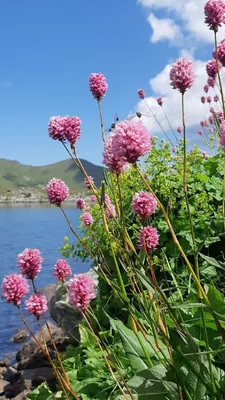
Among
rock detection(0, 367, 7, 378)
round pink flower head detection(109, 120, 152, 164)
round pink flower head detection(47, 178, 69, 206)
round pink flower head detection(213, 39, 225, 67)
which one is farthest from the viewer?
rock detection(0, 367, 7, 378)

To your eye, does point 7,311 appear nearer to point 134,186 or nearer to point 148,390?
point 134,186

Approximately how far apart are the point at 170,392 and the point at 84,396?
1.09 meters

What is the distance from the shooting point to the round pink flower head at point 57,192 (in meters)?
2.92

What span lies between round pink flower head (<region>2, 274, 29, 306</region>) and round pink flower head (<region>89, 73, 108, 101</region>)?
46.3 inches

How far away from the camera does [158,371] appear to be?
2.27 m

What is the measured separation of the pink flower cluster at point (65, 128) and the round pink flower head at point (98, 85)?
1.14ft

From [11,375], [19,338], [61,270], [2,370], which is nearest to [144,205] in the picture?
[61,270]

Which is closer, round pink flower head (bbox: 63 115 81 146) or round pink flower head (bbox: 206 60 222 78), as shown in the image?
round pink flower head (bbox: 63 115 81 146)

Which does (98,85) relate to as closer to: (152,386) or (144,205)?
(144,205)

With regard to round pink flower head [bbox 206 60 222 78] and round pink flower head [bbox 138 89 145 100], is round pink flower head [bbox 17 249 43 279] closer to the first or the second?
round pink flower head [bbox 206 60 222 78]

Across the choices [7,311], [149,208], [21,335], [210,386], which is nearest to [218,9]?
[149,208]

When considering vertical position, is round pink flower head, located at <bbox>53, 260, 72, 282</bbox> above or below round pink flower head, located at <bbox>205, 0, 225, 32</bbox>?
below

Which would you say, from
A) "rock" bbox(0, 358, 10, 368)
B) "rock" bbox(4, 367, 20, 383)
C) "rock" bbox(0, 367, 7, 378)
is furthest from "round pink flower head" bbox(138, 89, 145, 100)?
"rock" bbox(0, 358, 10, 368)

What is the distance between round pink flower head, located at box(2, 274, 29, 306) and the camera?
2891 mm
